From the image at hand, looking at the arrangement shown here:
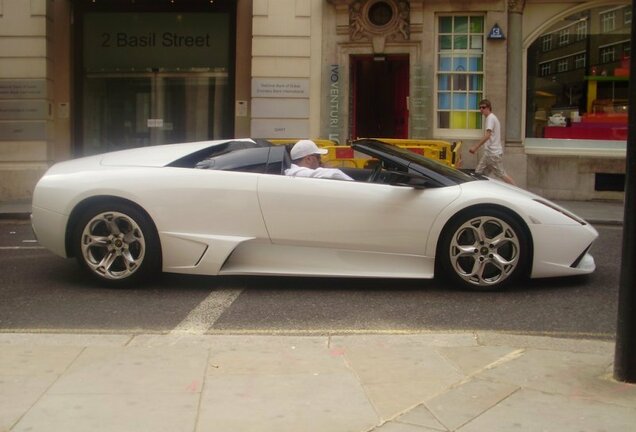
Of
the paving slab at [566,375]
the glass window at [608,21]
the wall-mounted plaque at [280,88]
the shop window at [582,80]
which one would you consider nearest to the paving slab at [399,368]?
the paving slab at [566,375]

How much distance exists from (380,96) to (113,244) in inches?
394

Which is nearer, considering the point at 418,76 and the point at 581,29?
the point at 418,76

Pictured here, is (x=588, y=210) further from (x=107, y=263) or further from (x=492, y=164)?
(x=107, y=263)

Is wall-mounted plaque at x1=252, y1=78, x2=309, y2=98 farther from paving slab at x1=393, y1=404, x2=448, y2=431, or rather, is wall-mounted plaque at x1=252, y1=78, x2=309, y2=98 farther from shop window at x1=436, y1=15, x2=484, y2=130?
paving slab at x1=393, y1=404, x2=448, y2=431

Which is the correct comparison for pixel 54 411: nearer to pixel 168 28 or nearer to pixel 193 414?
pixel 193 414

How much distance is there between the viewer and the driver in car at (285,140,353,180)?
7086 mm

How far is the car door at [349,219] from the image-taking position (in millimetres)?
6855

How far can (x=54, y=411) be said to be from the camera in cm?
414

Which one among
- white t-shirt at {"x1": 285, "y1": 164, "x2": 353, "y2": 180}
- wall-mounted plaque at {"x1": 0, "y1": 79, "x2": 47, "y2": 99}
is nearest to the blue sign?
wall-mounted plaque at {"x1": 0, "y1": 79, "x2": 47, "y2": 99}

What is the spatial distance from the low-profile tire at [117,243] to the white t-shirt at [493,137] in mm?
8207

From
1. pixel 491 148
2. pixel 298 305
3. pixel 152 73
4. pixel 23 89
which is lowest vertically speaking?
pixel 298 305

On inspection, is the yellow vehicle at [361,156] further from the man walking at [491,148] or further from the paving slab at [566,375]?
the paving slab at [566,375]

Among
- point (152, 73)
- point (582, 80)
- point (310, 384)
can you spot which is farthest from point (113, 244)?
point (582, 80)

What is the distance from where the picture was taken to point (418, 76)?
1542 centimetres
